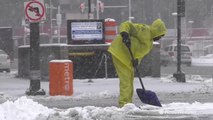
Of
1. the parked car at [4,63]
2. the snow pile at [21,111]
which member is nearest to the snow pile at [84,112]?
the snow pile at [21,111]

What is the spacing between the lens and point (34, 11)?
45.6 feet

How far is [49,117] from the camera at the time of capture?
8852 millimetres

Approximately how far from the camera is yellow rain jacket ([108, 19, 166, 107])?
9820 mm

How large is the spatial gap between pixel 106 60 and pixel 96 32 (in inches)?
52.2

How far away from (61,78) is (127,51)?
402 cm

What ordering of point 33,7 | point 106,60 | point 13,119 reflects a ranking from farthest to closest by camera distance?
point 106,60, point 33,7, point 13,119

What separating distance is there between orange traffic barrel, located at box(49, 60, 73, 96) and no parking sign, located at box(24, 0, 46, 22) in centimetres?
126

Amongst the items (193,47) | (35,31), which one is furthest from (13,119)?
(193,47)

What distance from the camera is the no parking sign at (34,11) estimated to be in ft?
45.5

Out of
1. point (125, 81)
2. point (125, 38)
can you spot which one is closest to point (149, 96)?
point (125, 81)

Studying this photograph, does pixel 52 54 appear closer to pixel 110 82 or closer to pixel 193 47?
pixel 110 82

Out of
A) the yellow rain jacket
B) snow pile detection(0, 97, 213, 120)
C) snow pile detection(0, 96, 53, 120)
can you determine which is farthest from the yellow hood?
snow pile detection(0, 96, 53, 120)

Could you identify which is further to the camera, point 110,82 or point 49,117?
point 110,82

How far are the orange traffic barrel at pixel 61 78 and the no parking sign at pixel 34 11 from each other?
4.13ft
